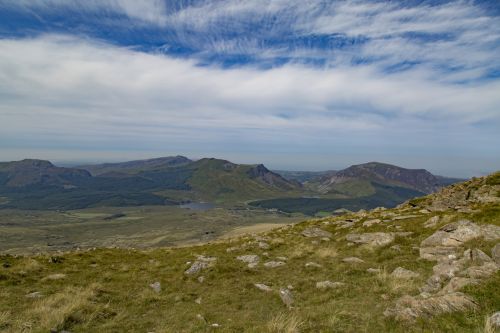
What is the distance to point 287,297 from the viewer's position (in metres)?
18.6

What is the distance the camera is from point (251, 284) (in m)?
22.1

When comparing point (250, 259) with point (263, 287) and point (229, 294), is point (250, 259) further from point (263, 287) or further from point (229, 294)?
point (229, 294)

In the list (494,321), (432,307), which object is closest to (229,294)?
(432,307)

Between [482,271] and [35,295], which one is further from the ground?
[482,271]

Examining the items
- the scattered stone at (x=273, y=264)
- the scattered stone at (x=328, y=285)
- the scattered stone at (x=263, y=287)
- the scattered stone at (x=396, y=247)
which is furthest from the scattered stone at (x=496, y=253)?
the scattered stone at (x=273, y=264)

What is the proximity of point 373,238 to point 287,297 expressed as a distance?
14.9m

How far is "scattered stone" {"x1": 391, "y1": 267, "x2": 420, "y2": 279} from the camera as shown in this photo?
64.3 feet

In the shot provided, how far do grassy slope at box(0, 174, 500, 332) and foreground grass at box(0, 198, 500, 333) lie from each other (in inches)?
2.0

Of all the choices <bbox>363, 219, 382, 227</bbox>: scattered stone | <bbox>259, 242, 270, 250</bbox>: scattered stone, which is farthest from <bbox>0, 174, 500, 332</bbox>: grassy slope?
<bbox>363, 219, 382, 227</bbox>: scattered stone

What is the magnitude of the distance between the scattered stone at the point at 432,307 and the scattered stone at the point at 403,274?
5199mm

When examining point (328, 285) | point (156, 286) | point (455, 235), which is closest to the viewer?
point (328, 285)

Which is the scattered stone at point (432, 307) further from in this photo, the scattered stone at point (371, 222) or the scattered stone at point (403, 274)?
the scattered stone at point (371, 222)

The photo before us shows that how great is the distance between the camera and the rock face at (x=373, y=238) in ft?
93.6

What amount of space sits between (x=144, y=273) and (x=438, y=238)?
23070 mm
